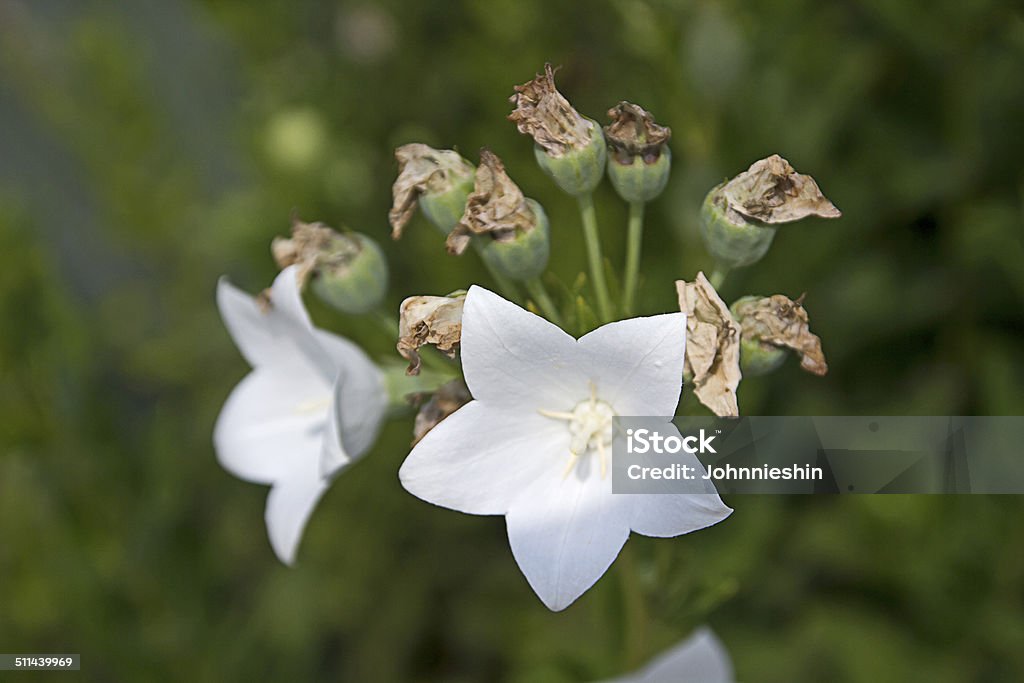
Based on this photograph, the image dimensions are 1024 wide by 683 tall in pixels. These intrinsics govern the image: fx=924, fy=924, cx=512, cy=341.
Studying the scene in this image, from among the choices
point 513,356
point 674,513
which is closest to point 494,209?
point 513,356

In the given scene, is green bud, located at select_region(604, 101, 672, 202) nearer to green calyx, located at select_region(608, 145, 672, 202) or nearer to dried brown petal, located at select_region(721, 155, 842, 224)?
green calyx, located at select_region(608, 145, 672, 202)

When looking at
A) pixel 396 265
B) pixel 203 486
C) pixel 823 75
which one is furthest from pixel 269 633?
pixel 823 75

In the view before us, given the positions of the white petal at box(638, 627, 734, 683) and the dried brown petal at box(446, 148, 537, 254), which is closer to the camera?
the dried brown petal at box(446, 148, 537, 254)

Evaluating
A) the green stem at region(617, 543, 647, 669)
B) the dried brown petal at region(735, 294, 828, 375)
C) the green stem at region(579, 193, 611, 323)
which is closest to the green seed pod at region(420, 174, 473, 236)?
the green stem at region(579, 193, 611, 323)

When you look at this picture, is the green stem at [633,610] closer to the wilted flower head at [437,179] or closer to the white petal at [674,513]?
the white petal at [674,513]

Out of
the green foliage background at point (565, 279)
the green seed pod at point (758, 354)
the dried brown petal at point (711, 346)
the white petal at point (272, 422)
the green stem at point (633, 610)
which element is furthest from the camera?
Result: the green foliage background at point (565, 279)

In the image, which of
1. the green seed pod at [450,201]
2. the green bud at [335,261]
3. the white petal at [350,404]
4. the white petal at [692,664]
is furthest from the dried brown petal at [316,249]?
the white petal at [692,664]
